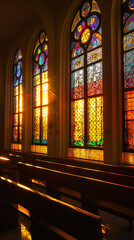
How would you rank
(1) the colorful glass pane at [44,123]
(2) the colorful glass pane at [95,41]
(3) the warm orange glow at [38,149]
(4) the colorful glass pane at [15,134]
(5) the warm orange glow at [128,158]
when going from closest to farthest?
(5) the warm orange glow at [128,158]
(2) the colorful glass pane at [95,41]
(3) the warm orange glow at [38,149]
(1) the colorful glass pane at [44,123]
(4) the colorful glass pane at [15,134]

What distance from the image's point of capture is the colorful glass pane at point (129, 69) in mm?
4949

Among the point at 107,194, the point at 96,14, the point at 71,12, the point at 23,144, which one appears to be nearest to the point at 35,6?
the point at 71,12

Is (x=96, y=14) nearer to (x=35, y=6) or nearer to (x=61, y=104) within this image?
(x=35, y=6)

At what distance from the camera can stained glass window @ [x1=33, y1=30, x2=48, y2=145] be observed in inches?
314

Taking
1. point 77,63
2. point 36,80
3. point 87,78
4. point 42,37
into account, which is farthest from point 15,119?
point 87,78

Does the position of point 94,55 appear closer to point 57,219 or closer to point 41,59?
point 41,59

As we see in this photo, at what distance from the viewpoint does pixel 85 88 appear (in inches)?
243

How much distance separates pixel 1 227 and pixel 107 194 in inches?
59.4

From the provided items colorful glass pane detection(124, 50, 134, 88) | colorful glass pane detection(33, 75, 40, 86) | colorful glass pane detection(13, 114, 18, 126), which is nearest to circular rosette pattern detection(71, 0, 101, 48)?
colorful glass pane detection(124, 50, 134, 88)

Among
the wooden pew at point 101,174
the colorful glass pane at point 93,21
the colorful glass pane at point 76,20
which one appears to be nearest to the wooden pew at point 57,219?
the wooden pew at point 101,174

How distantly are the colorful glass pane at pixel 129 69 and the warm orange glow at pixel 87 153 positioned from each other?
1.90 metres

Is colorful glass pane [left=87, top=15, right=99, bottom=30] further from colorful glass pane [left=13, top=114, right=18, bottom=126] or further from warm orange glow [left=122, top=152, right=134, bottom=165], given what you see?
colorful glass pane [left=13, top=114, right=18, bottom=126]

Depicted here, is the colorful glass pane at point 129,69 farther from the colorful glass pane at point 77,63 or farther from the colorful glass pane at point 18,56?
the colorful glass pane at point 18,56

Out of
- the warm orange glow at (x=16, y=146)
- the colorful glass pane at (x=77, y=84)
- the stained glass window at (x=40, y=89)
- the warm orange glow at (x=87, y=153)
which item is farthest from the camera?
the warm orange glow at (x=16, y=146)
